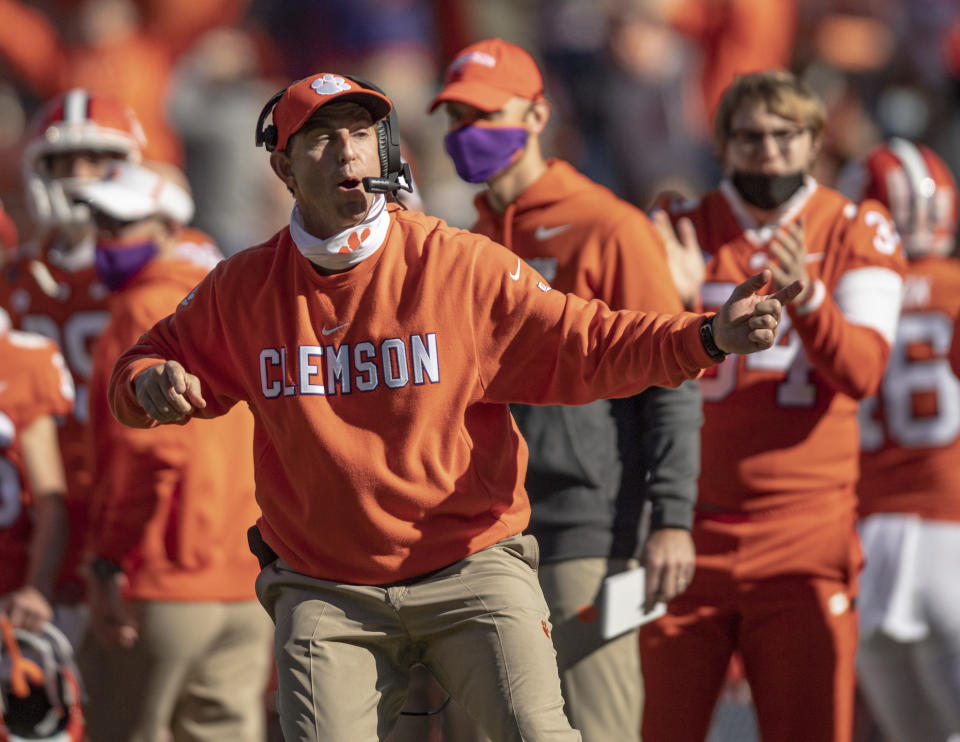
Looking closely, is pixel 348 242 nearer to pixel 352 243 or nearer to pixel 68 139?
pixel 352 243

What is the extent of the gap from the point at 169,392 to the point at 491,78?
1862 millimetres

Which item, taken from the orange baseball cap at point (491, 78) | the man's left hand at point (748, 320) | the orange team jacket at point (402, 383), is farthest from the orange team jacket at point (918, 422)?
the man's left hand at point (748, 320)

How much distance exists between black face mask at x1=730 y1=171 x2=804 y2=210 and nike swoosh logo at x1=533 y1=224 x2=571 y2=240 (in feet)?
2.28

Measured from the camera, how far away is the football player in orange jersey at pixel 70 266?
6.40 metres

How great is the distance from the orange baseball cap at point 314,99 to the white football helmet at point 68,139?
9.51ft

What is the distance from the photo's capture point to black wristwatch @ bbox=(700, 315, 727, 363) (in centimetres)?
369

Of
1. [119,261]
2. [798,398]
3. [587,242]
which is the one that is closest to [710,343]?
[587,242]

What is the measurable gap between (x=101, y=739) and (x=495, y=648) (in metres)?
2.27

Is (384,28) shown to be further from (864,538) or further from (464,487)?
(464,487)

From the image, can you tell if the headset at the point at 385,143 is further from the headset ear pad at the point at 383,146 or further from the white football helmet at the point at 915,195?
the white football helmet at the point at 915,195

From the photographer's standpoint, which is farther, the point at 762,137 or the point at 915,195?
the point at 915,195

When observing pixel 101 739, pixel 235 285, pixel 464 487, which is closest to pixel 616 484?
pixel 464 487

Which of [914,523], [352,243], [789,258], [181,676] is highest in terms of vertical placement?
[352,243]

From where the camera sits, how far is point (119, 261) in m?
5.88
